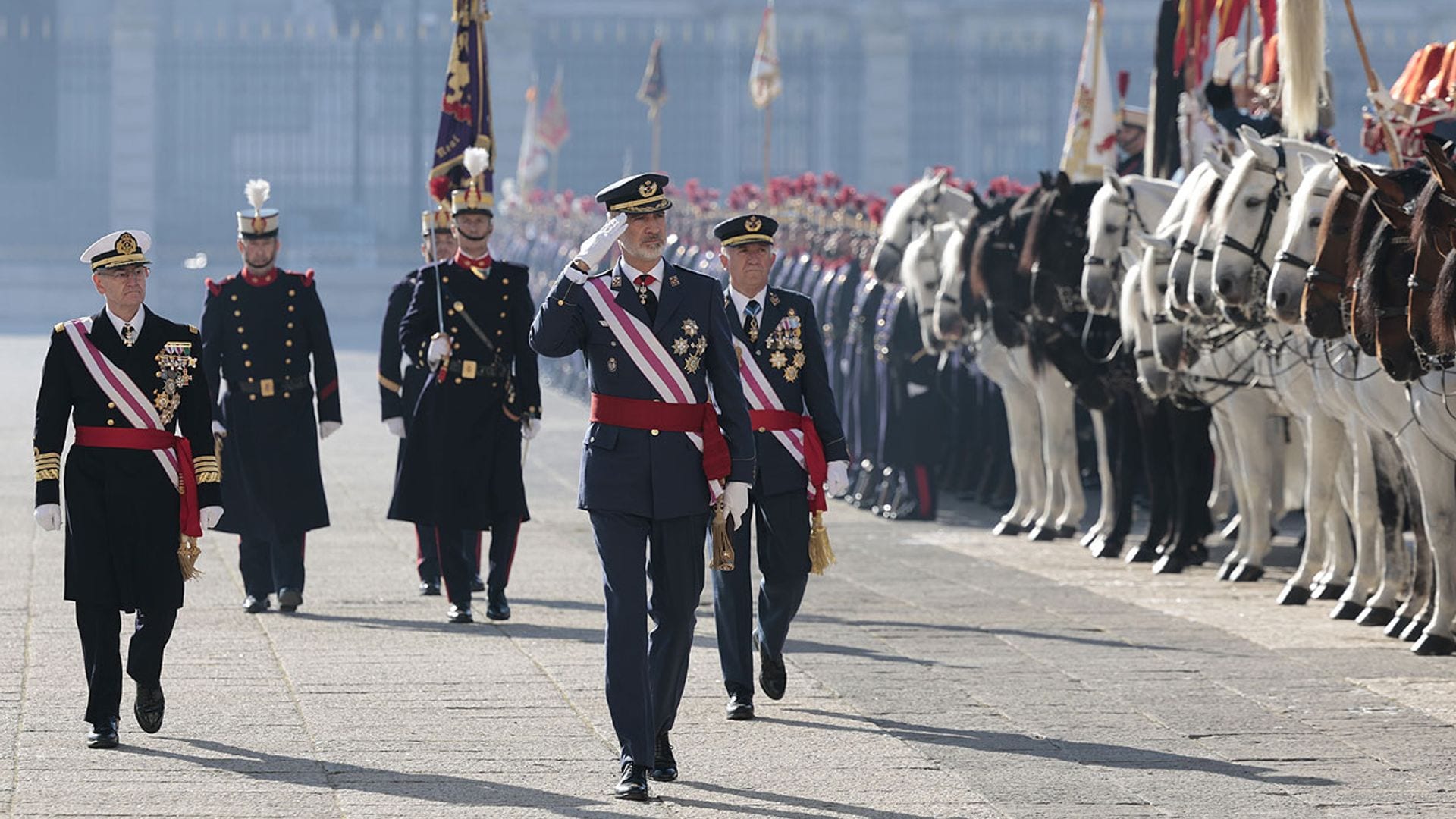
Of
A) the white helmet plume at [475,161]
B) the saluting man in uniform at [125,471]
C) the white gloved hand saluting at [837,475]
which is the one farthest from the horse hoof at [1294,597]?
the saluting man in uniform at [125,471]

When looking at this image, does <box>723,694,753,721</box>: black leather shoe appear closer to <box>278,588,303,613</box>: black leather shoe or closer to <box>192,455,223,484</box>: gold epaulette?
<box>192,455,223,484</box>: gold epaulette

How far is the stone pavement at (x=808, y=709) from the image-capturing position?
711cm

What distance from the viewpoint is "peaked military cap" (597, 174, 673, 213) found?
716 centimetres

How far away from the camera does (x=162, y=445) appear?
7996mm

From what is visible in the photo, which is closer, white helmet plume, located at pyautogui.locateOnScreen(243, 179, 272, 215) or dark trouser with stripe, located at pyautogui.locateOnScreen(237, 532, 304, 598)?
dark trouser with stripe, located at pyautogui.locateOnScreen(237, 532, 304, 598)

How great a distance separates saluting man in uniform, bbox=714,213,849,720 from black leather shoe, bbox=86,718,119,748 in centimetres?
194

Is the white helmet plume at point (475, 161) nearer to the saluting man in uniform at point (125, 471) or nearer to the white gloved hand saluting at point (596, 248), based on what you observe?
the saluting man in uniform at point (125, 471)

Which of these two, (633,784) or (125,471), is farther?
(125,471)

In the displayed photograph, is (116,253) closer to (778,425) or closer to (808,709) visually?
(778,425)

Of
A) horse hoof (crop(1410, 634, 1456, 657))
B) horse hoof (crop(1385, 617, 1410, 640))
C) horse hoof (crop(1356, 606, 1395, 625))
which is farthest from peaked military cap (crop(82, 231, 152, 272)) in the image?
horse hoof (crop(1356, 606, 1395, 625))

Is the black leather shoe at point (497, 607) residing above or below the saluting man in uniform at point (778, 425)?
below

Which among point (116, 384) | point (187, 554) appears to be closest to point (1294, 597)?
point (187, 554)

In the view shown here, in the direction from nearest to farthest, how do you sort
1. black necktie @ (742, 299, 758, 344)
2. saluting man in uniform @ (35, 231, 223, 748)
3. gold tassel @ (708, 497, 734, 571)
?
1. gold tassel @ (708, 497, 734, 571)
2. saluting man in uniform @ (35, 231, 223, 748)
3. black necktie @ (742, 299, 758, 344)

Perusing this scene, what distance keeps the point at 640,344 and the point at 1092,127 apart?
33.1 ft
